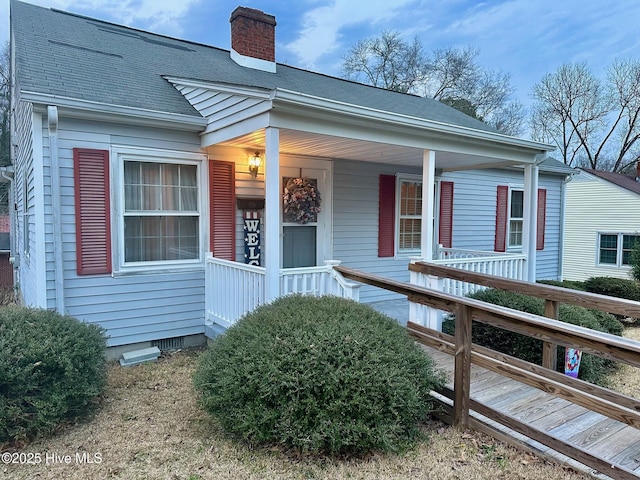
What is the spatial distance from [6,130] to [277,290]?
2048 cm

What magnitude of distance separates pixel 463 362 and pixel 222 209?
12.2 feet

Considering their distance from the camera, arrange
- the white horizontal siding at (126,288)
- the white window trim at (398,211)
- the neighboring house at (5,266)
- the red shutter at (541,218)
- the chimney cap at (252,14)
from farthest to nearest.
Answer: the neighboring house at (5,266), the red shutter at (541,218), the chimney cap at (252,14), the white window trim at (398,211), the white horizontal siding at (126,288)

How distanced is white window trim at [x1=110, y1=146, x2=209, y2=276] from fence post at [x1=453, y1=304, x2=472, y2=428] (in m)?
3.62

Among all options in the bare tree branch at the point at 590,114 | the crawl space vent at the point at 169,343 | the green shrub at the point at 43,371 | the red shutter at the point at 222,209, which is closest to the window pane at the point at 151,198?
the red shutter at the point at 222,209

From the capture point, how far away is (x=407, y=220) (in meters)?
7.78

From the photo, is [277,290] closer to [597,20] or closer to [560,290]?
[560,290]

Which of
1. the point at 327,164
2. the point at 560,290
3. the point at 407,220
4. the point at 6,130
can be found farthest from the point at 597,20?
the point at 6,130

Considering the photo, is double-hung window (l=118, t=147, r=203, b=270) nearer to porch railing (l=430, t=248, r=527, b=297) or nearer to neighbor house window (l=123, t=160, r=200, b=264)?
neighbor house window (l=123, t=160, r=200, b=264)

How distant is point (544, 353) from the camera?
3877mm

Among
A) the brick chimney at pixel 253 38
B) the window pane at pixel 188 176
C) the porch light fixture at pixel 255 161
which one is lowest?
the window pane at pixel 188 176

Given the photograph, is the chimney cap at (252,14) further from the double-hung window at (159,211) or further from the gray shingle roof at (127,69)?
the double-hung window at (159,211)

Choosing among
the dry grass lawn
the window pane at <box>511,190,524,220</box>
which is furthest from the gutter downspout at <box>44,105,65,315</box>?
the window pane at <box>511,190,524,220</box>

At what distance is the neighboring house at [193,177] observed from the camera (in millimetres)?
4566

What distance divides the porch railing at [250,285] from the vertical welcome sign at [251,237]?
59 centimetres
